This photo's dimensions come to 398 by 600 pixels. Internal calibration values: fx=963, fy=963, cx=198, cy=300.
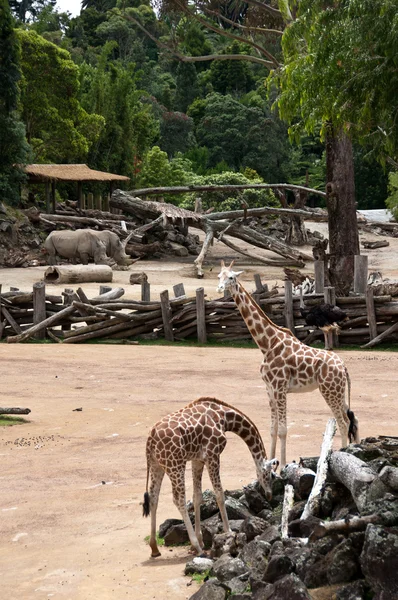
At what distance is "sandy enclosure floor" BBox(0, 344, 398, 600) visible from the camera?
736cm

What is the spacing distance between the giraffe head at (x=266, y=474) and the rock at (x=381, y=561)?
1752 millimetres

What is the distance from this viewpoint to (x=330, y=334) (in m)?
19.4

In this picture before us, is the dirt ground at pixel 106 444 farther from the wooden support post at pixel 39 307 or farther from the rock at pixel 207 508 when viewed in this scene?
the wooden support post at pixel 39 307

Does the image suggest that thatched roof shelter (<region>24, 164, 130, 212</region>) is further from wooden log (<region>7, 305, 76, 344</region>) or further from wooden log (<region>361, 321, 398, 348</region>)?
wooden log (<region>361, 321, 398, 348</region>)

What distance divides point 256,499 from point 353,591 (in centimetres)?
200

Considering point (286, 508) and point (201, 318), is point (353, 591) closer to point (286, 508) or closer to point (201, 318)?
point (286, 508)

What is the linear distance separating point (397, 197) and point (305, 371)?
127ft

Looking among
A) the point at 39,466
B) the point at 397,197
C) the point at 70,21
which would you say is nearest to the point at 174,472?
the point at 39,466

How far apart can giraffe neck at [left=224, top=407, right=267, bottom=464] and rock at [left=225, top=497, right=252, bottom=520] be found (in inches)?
17.3

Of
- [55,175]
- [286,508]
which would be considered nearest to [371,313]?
[286,508]

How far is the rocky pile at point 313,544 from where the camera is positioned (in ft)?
19.7

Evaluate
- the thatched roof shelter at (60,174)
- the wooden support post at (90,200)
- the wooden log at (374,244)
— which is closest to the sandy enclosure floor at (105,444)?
the thatched roof shelter at (60,174)

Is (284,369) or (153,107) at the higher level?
(153,107)

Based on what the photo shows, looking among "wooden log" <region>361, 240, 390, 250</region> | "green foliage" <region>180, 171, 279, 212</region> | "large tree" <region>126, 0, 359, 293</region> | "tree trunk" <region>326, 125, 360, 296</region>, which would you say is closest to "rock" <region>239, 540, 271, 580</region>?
"large tree" <region>126, 0, 359, 293</region>
